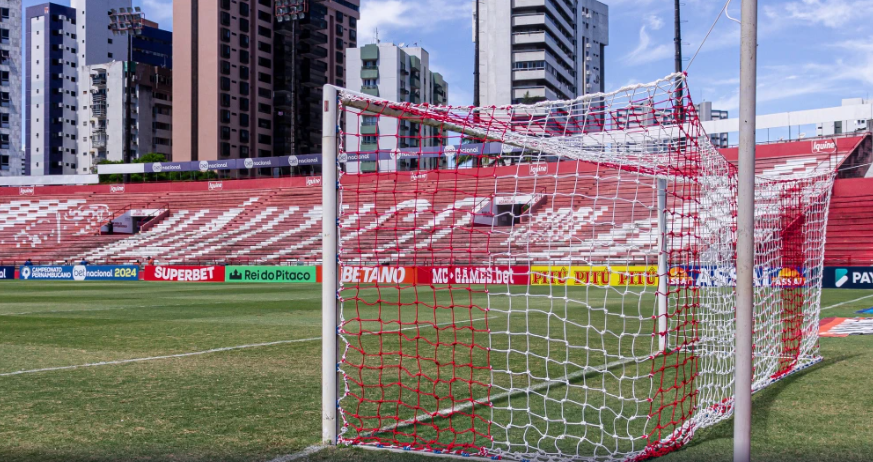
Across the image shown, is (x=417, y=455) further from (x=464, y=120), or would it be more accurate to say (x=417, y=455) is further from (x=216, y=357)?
(x=216, y=357)

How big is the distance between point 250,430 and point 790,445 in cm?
310

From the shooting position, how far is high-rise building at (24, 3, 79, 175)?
93438mm

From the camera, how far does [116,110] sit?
89812 mm

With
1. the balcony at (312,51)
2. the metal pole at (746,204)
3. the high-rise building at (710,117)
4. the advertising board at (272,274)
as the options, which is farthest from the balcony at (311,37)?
the metal pole at (746,204)

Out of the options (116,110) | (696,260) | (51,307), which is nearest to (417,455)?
(696,260)

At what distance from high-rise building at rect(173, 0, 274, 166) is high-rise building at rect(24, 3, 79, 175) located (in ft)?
97.1

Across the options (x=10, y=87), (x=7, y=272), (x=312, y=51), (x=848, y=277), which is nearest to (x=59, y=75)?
(x=10, y=87)

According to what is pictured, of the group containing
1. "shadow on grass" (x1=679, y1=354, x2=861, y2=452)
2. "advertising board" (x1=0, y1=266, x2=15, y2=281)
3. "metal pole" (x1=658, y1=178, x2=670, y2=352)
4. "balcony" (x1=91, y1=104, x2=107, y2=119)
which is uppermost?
"balcony" (x1=91, y1=104, x2=107, y2=119)

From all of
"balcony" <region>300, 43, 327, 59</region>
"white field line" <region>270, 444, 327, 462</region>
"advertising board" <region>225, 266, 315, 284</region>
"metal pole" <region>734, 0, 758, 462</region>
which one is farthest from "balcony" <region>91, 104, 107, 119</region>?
"metal pole" <region>734, 0, 758, 462</region>

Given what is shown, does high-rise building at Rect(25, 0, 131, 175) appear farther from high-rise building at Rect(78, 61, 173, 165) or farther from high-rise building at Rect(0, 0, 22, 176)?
high-rise building at Rect(0, 0, 22, 176)

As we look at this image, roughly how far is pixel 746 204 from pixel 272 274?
29877 mm

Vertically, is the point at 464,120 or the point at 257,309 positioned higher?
the point at 464,120

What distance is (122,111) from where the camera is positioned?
290ft

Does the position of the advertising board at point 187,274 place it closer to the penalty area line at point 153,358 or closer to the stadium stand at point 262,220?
the stadium stand at point 262,220
